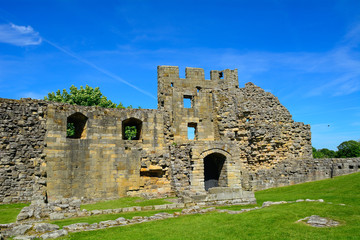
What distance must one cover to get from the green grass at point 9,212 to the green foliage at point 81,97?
608 inches

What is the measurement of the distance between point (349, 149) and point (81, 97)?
31418 mm

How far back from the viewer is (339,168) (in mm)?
21016

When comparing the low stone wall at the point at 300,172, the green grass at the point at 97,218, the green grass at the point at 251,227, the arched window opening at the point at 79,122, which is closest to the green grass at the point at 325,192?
the low stone wall at the point at 300,172

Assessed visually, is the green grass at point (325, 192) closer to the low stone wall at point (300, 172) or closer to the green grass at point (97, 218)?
the low stone wall at point (300, 172)

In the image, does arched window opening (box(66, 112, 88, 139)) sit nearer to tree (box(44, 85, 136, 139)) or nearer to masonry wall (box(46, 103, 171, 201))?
masonry wall (box(46, 103, 171, 201))

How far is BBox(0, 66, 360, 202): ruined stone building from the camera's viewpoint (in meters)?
16.5

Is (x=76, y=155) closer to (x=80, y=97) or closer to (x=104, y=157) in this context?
(x=104, y=157)

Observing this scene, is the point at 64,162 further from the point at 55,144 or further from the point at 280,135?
the point at 280,135

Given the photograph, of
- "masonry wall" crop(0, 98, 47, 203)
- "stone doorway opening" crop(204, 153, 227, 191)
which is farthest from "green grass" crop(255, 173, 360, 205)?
"masonry wall" crop(0, 98, 47, 203)

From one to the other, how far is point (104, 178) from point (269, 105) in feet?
44.7

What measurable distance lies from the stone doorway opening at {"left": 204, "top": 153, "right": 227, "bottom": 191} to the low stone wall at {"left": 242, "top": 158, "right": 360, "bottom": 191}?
2.42 meters

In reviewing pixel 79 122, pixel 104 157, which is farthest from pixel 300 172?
pixel 79 122

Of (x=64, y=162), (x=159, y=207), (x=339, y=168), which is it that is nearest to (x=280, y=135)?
(x=339, y=168)

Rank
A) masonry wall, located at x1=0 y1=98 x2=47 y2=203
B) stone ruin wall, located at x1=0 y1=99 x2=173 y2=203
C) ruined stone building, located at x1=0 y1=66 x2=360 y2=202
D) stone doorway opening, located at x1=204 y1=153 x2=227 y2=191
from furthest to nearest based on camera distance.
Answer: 1. stone doorway opening, located at x1=204 y1=153 x2=227 y2=191
2. ruined stone building, located at x1=0 y1=66 x2=360 y2=202
3. stone ruin wall, located at x1=0 y1=99 x2=173 y2=203
4. masonry wall, located at x1=0 y1=98 x2=47 y2=203
